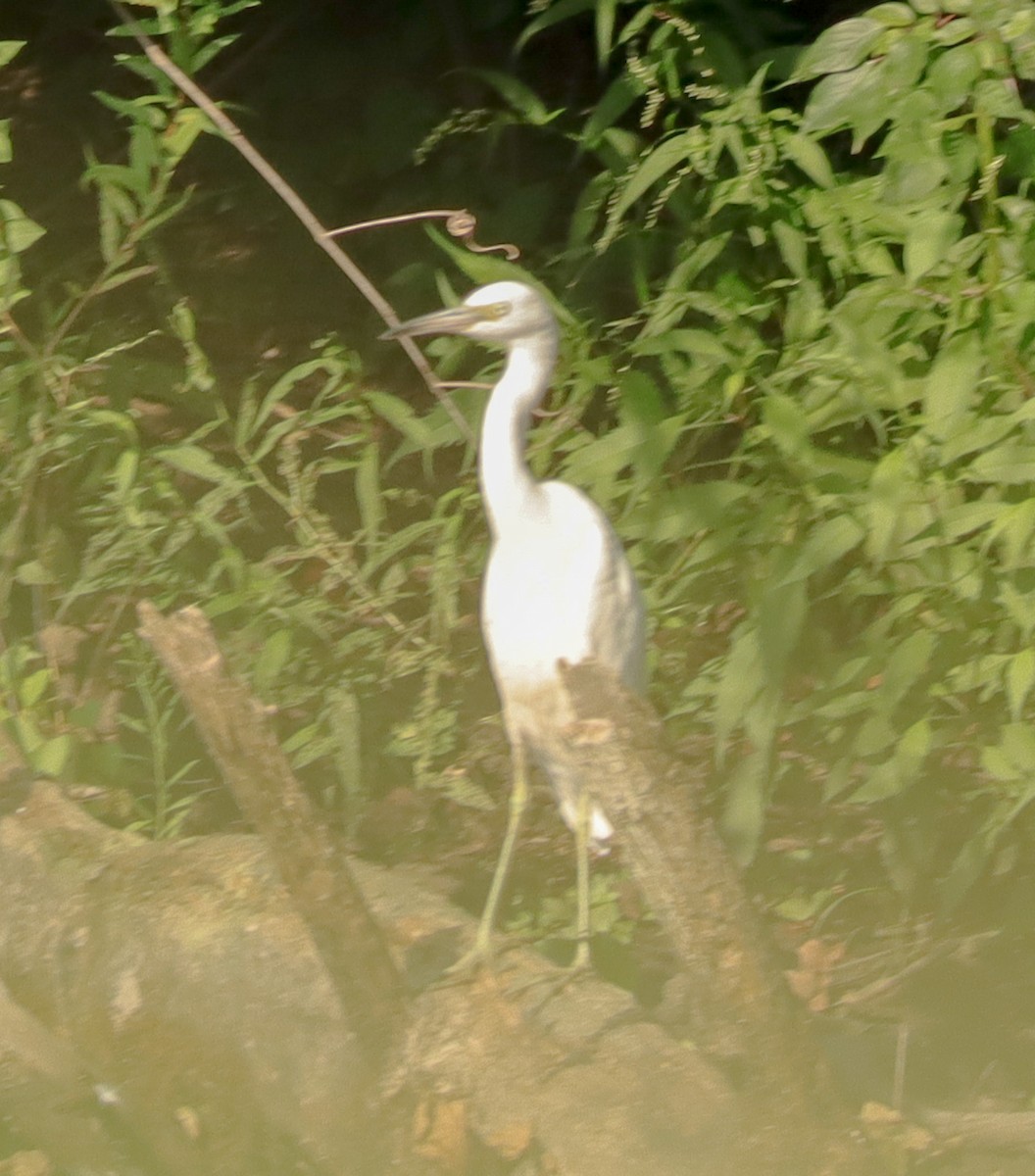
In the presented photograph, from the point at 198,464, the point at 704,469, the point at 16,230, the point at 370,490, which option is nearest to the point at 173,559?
the point at 198,464

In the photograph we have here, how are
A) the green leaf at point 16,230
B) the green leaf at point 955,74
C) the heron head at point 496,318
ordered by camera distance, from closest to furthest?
the heron head at point 496,318, the green leaf at point 955,74, the green leaf at point 16,230

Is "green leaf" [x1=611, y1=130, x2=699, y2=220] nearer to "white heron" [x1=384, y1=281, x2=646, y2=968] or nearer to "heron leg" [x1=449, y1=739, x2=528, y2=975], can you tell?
"white heron" [x1=384, y1=281, x2=646, y2=968]

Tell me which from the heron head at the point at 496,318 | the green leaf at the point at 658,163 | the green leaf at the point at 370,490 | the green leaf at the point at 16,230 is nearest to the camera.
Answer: the heron head at the point at 496,318

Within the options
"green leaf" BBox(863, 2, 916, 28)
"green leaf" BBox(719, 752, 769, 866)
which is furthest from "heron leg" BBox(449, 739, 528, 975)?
"green leaf" BBox(863, 2, 916, 28)

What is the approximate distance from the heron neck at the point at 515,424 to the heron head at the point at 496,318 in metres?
0.02

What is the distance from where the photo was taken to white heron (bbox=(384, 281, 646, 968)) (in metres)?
1.34

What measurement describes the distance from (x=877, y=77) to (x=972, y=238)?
19cm

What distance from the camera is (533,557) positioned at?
4.48ft

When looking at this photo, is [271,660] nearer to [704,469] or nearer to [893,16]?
[704,469]

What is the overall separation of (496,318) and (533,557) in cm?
21

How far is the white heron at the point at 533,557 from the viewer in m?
1.34

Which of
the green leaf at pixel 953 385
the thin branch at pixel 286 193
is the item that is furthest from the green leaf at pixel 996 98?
the thin branch at pixel 286 193

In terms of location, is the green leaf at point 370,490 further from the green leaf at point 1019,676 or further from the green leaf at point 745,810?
the green leaf at point 1019,676

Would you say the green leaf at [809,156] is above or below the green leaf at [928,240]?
above
